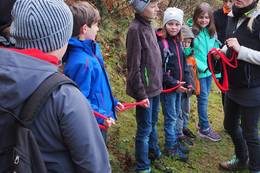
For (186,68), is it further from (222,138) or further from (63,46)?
(63,46)

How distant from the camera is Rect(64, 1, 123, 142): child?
9.31 ft

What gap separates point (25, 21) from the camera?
1815 mm

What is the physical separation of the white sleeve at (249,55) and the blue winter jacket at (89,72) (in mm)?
1581

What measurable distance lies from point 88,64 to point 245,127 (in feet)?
7.00

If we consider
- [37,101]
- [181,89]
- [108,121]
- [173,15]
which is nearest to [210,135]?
[181,89]

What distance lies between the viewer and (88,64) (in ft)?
9.31

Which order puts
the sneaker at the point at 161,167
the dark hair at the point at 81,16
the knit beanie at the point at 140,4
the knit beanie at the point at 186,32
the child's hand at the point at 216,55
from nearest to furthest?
the dark hair at the point at 81,16
the knit beanie at the point at 140,4
the child's hand at the point at 216,55
the sneaker at the point at 161,167
the knit beanie at the point at 186,32

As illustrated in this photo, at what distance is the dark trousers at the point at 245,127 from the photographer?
403 cm

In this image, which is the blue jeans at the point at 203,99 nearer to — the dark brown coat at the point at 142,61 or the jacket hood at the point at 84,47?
the dark brown coat at the point at 142,61

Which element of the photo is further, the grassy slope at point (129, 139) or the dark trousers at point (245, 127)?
the grassy slope at point (129, 139)

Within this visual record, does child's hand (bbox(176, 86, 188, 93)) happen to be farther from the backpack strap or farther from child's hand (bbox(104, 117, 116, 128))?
the backpack strap

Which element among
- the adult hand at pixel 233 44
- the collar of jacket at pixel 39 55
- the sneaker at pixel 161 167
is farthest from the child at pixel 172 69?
the collar of jacket at pixel 39 55

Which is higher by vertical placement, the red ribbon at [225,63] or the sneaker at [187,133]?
the red ribbon at [225,63]

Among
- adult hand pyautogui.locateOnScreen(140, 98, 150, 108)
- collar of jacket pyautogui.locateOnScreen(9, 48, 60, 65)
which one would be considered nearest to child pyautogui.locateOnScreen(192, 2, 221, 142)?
adult hand pyautogui.locateOnScreen(140, 98, 150, 108)
